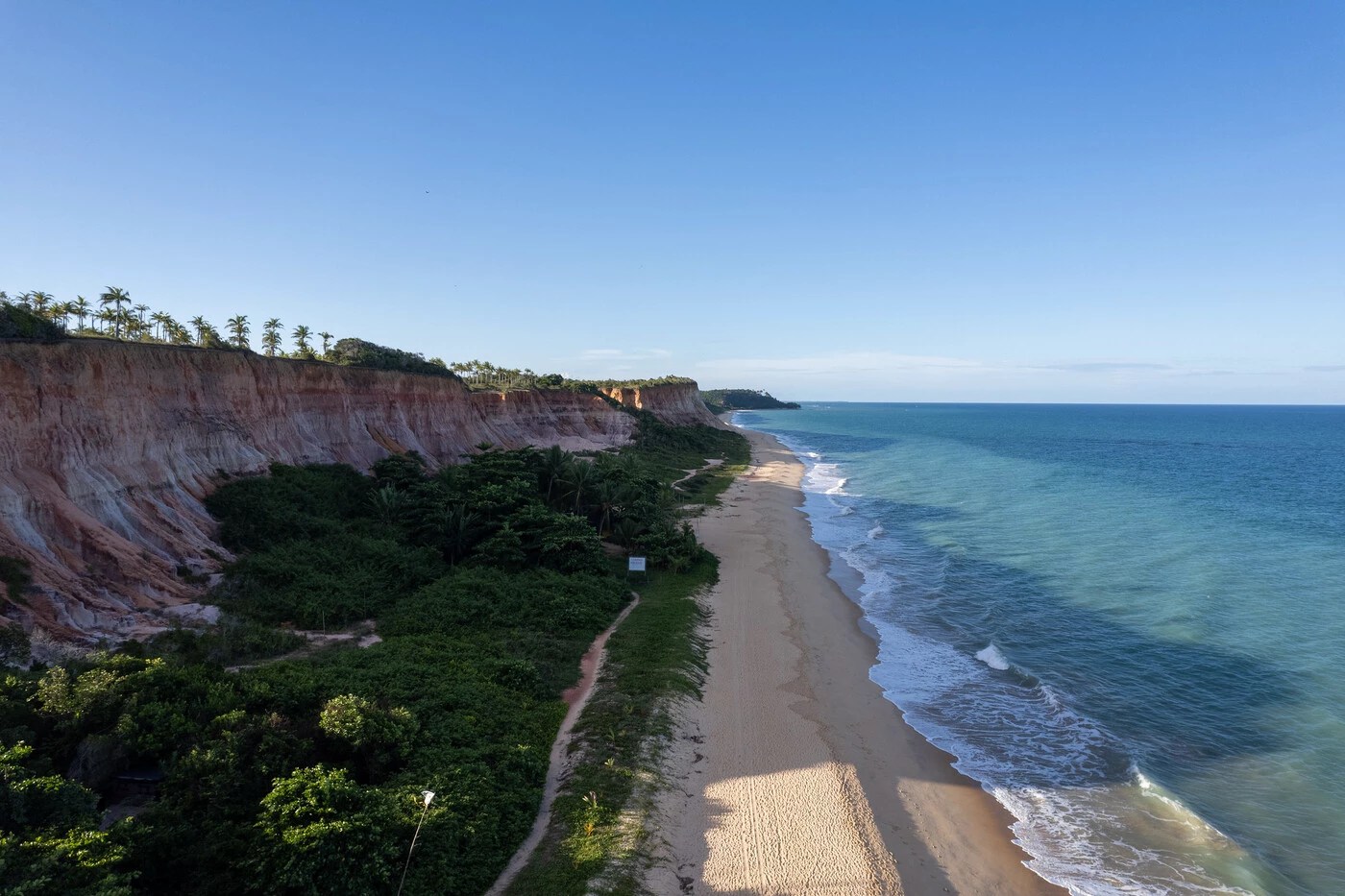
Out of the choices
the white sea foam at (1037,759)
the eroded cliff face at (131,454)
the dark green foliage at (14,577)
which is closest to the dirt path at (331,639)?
the eroded cliff face at (131,454)

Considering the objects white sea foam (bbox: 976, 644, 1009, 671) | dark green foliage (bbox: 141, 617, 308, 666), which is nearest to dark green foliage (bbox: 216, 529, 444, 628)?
dark green foliage (bbox: 141, 617, 308, 666)

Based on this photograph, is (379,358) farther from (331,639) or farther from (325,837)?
(325,837)

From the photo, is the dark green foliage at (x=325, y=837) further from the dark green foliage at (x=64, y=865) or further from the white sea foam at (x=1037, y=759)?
the white sea foam at (x=1037, y=759)

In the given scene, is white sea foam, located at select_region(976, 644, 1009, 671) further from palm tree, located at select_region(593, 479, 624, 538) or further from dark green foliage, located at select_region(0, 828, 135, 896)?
dark green foliage, located at select_region(0, 828, 135, 896)

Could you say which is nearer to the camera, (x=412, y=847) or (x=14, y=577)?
(x=412, y=847)

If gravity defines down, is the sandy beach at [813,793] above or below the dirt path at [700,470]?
below

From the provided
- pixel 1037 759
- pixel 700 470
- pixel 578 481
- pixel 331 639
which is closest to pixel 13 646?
pixel 331 639
